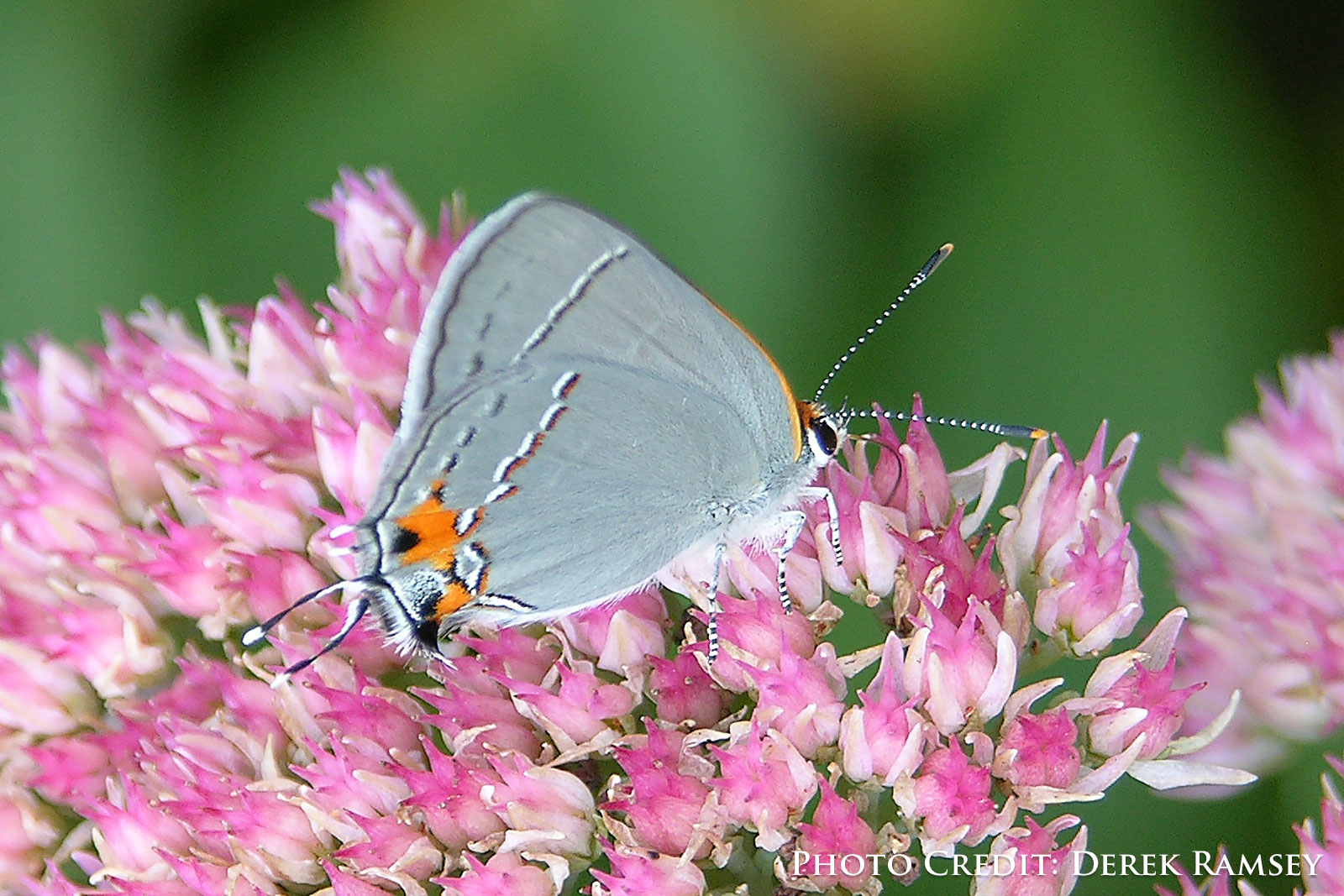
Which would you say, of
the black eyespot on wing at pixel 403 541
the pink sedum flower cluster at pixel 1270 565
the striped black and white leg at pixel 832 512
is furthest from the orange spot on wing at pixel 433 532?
the pink sedum flower cluster at pixel 1270 565

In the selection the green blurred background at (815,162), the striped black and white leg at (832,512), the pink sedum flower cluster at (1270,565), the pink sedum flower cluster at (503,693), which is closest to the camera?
the pink sedum flower cluster at (503,693)

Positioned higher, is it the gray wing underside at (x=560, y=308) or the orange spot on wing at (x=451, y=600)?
the gray wing underside at (x=560, y=308)

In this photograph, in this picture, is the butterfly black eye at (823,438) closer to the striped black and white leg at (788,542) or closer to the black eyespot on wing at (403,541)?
the striped black and white leg at (788,542)

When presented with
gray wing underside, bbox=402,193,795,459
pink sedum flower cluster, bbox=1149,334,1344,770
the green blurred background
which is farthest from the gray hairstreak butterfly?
the green blurred background

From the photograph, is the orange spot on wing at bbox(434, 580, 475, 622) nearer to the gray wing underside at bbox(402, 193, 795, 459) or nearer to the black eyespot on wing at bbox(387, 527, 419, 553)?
the black eyespot on wing at bbox(387, 527, 419, 553)

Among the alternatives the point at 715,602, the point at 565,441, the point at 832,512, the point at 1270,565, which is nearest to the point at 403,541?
the point at 565,441

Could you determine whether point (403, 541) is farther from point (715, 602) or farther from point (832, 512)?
point (832, 512)

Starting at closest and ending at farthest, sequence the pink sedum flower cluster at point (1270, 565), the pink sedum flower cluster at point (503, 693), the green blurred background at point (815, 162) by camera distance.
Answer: the pink sedum flower cluster at point (503, 693)
the pink sedum flower cluster at point (1270, 565)
the green blurred background at point (815, 162)
